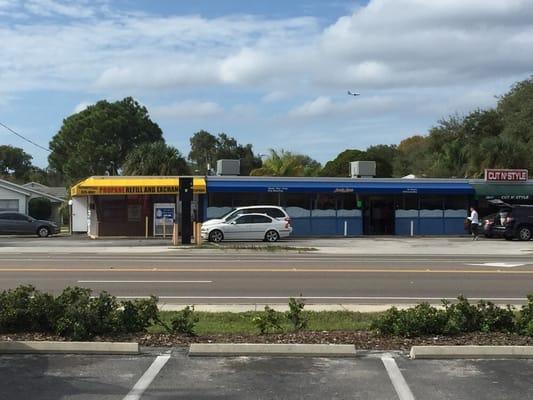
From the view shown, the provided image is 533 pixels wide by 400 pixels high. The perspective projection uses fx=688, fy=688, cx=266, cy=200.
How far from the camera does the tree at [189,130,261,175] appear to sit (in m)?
104

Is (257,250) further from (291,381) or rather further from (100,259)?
(291,381)

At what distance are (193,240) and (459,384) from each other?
85.1 feet

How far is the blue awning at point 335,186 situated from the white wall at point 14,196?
20673mm

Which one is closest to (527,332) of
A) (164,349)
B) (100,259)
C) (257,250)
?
(164,349)

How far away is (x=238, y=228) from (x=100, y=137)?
47.0 metres

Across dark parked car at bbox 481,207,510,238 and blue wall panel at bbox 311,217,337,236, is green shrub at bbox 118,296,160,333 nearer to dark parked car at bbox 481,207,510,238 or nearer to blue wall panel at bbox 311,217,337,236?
dark parked car at bbox 481,207,510,238

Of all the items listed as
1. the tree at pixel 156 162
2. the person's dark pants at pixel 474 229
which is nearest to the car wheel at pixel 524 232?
the person's dark pants at pixel 474 229

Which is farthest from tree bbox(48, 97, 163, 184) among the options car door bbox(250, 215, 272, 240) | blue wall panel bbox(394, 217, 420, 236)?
car door bbox(250, 215, 272, 240)

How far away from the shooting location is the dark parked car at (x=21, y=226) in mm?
37844

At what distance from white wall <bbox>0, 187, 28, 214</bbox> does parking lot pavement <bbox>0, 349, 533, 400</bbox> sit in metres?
46.6

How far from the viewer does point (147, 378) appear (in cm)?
640

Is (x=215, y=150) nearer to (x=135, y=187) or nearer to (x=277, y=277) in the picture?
(x=135, y=187)

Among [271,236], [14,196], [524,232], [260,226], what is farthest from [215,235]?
[14,196]

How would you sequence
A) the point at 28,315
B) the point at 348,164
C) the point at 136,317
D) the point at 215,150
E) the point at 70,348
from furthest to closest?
1. the point at 215,150
2. the point at 348,164
3. the point at 136,317
4. the point at 28,315
5. the point at 70,348
